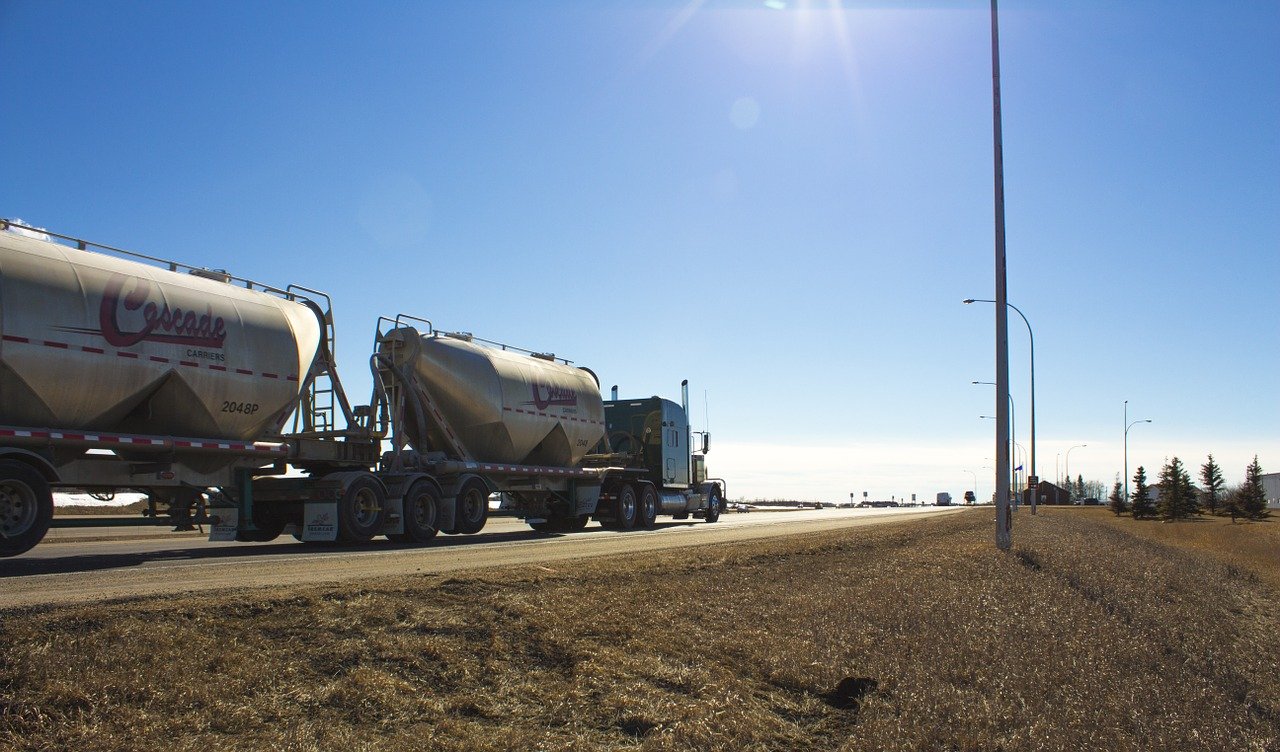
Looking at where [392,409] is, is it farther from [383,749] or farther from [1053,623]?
[383,749]

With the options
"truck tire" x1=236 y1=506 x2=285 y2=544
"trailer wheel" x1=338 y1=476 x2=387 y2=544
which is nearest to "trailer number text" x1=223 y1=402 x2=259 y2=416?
"trailer wheel" x1=338 y1=476 x2=387 y2=544

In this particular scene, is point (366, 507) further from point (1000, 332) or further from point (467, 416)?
point (1000, 332)

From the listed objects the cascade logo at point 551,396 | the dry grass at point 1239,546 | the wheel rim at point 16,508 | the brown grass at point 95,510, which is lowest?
the dry grass at point 1239,546

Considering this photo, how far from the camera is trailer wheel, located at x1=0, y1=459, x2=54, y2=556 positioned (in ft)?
38.9

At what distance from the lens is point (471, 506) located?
816 inches

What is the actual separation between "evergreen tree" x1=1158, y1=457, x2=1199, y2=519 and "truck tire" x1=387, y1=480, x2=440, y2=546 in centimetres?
5325

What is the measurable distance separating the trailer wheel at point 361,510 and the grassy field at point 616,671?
27.1ft

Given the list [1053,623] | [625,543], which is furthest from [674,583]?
[625,543]

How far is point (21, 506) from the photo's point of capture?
12.1m

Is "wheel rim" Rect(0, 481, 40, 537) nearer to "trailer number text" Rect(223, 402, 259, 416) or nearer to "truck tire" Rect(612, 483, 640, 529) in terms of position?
"trailer number text" Rect(223, 402, 259, 416)

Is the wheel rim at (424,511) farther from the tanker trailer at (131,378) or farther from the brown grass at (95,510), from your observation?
the brown grass at (95,510)

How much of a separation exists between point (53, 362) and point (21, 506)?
187 centimetres

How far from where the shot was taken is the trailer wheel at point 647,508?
2835cm

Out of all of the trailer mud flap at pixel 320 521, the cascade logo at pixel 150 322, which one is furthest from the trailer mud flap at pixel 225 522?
the cascade logo at pixel 150 322
